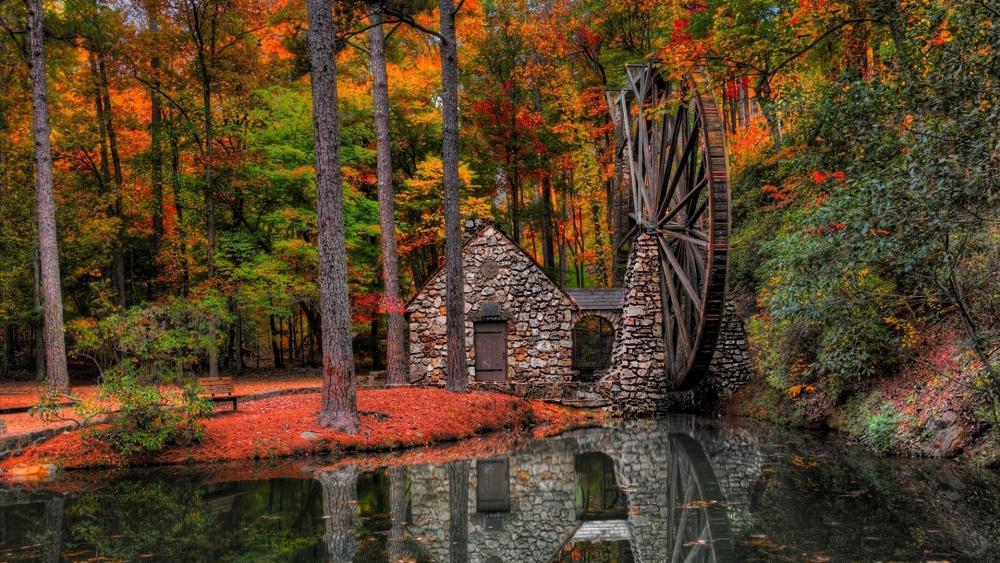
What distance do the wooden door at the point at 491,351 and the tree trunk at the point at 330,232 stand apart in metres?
7.17

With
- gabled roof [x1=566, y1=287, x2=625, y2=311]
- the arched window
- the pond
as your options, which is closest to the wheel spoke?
gabled roof [x1=566, y1=287, x2=625, y2=311]

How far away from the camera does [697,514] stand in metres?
5.69

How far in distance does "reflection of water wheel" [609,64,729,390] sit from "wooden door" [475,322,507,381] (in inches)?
159

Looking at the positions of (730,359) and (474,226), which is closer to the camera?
(730,359)

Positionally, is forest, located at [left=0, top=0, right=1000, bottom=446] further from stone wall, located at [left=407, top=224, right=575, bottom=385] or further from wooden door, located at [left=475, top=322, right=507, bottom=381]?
wooden door, located at [left=475, top=322, right=507, bottom=381]

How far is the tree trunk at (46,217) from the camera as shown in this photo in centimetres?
1267

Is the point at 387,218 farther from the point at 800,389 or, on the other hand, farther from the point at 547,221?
the point at 547,221

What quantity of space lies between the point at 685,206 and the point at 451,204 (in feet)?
16.5

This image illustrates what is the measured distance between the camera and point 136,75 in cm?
A: 1948

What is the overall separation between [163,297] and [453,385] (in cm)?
1094

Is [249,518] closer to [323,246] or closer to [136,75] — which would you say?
[323,246]

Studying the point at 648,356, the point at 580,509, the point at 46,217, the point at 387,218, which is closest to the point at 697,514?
the point at 580,509

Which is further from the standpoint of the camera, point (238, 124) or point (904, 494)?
point (238, 124)

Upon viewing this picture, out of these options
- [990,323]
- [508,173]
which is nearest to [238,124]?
[508,173]
